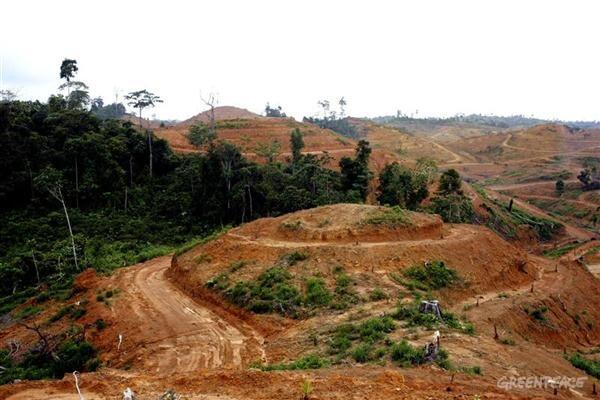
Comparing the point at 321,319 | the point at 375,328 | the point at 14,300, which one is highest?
the point at 375,328

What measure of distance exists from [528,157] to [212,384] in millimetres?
93403

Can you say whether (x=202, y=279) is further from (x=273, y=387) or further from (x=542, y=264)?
Result: (x=542, y=264)

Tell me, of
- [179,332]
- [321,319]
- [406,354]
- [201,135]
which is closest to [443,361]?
[406,354]

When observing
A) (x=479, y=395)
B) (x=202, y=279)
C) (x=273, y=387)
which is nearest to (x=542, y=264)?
(x=202, y=279)

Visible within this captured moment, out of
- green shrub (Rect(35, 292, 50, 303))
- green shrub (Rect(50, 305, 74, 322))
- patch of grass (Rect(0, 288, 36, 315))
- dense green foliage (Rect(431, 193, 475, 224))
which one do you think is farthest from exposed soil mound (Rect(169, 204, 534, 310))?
dense green foliage (Rect(431, 193, 475, 224))

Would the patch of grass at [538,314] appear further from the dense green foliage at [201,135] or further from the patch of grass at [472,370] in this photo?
the dense green foliage at [201,135]

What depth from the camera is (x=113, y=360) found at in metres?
15.8

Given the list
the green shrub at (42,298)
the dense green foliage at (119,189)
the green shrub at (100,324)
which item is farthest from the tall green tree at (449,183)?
the green shrub at (42,298)

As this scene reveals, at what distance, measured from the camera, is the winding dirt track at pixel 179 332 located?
49.4ft

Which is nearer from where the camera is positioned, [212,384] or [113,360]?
[212,384]

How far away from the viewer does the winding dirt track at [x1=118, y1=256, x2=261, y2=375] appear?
15.1 m

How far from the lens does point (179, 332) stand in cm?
1733

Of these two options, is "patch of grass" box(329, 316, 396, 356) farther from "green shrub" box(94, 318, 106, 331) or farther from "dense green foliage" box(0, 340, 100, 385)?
"green shrub" box(94, 318, 106, 331)

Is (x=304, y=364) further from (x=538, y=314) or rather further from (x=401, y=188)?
(x=401, y=188)
